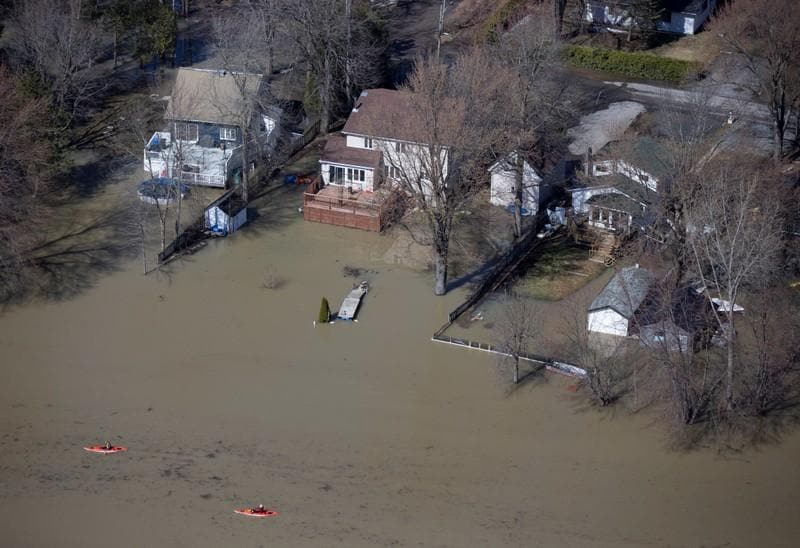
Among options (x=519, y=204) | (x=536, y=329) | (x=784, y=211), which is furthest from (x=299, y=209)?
(x=784, y=211)

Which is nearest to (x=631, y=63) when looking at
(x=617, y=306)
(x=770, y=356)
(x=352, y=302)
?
(x=617, y=306)

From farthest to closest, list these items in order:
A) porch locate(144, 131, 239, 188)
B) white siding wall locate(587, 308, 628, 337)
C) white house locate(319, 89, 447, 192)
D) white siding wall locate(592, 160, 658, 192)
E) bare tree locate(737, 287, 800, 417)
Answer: porch locate(144, 131, 239, 188) → white house locate(319, 89, 447, 192) → white siding wall locate(592, 160, 658, 192) → white siding wall locate(587, 308, 628, 337) → bare tree locate(737, 287, 800, 417)

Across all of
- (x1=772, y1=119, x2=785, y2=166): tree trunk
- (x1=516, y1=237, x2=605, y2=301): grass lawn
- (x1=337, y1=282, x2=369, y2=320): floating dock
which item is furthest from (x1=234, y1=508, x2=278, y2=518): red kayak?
(x1=772, y1=119, x2=785, y2=166): tree trunk

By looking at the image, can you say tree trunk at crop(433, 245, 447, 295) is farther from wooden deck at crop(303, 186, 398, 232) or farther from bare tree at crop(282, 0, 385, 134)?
bare tree at crop(282, 0, 385, 134)

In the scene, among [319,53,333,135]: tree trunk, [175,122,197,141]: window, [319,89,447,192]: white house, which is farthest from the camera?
[319,53,333,135]: tree trunk

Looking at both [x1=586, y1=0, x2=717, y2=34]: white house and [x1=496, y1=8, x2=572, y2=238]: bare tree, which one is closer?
[x1=496, y1=8, x2=572, y2=238]: bare tree

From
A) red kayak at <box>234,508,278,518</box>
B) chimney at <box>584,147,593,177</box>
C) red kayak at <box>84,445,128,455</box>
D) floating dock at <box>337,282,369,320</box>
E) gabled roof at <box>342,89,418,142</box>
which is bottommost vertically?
red kayak at <box>234,508,278,518</box>

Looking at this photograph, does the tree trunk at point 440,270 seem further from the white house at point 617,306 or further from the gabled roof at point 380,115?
the gabled roof at point 380,115

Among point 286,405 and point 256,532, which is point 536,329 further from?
point 256,532

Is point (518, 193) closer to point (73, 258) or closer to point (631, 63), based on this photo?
point (73, 258)
